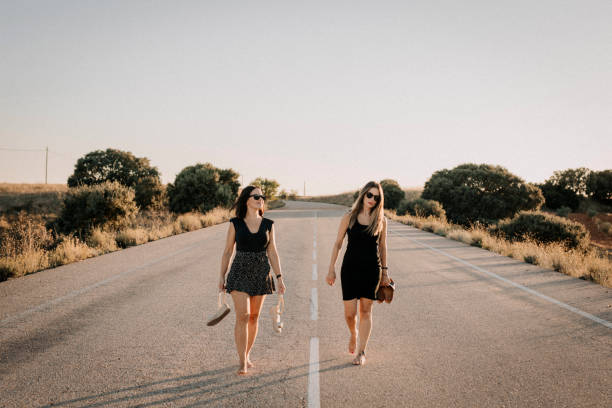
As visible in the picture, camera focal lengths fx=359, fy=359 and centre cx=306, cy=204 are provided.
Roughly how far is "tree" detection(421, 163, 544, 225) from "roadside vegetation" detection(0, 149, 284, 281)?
22.8m

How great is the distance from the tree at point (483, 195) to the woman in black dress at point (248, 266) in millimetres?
37590

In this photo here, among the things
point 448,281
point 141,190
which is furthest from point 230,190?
point 448,281

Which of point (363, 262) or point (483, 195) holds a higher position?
point (483, 195)

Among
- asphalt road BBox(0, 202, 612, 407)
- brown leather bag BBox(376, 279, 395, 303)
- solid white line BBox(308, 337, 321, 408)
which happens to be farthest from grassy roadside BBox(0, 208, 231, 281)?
brown leather bag BBox(376, 279, 395, 303)

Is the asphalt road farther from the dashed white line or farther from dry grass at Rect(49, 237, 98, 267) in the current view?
dry grass at Rect(49, 237, 98, 267)

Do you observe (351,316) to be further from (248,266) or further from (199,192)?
(199,192)

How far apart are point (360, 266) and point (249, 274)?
1254 millimetres

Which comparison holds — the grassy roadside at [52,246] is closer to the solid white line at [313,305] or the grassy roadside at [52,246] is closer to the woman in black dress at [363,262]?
the solid white line at [313,305]

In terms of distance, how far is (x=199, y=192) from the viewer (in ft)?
113

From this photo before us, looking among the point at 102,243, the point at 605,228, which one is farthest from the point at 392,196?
the point at 102,243

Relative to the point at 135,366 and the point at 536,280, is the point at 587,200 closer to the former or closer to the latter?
the point at 536,280

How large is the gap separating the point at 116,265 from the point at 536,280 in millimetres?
10793

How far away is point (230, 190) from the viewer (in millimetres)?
36188

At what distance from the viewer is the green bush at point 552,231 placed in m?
17.9
